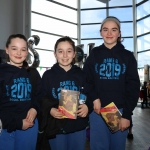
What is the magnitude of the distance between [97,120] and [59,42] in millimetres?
669

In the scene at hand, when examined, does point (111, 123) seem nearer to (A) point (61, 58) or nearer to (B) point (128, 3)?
(A) point (61, 58)

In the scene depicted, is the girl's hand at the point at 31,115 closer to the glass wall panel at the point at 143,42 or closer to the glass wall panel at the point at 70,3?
the glass wall panel at the point at 143,42

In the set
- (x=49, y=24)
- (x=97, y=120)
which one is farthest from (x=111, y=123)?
(x=49, y=24)

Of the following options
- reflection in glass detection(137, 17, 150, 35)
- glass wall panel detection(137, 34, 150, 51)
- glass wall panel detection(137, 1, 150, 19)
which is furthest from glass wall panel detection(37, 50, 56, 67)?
glass wall panel detection(137, 1, 150, 19)

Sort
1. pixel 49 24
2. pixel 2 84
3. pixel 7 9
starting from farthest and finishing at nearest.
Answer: pixel 49 24 < pixel 7 9 < pixel 2 84

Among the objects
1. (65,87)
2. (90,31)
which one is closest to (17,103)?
(65,87)

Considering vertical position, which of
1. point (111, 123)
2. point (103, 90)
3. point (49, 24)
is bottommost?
point (111, 123)

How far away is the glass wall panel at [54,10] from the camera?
32.7ft

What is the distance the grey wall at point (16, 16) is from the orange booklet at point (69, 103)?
7.95 meters

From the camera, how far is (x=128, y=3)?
12.0 metres

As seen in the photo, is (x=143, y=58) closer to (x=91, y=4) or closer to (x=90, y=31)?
(x=90, y=31)

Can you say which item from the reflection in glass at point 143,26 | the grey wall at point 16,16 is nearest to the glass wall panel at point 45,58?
the grey wall at point 16,16

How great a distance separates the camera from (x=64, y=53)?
1.68m

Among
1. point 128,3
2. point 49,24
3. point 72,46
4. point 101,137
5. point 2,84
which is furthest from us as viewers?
point 128,3
